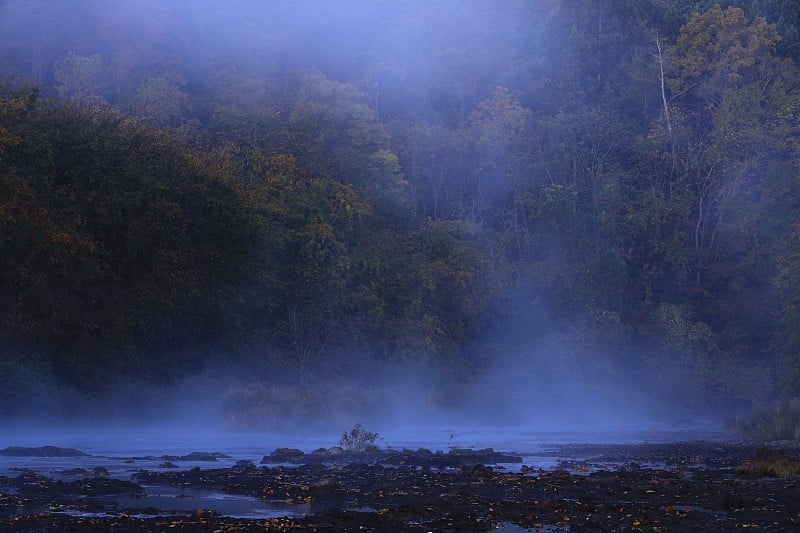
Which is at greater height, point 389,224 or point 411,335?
point 389,224

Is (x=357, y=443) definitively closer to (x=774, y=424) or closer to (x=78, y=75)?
(x=774, y=424)

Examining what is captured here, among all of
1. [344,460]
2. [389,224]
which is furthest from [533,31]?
[344,460]

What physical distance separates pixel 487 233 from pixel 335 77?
57.1 ft

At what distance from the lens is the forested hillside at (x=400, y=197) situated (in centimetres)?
3481

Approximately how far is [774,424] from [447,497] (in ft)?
64.2

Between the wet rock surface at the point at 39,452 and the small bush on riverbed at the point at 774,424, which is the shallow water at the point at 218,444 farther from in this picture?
the small bush on riverbed at the point at 774,424

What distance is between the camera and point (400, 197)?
5534cm

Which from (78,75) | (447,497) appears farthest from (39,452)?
(78,75)

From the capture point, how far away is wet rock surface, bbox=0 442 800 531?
14305 millimetres

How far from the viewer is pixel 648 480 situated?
19.7 metres

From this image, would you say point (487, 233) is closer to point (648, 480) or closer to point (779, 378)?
point (779, 378)

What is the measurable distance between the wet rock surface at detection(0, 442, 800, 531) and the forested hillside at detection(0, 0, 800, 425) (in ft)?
46.2

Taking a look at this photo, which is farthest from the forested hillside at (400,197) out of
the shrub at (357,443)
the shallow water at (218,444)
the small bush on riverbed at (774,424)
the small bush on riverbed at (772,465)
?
the small bush on riverbed at (772,465)

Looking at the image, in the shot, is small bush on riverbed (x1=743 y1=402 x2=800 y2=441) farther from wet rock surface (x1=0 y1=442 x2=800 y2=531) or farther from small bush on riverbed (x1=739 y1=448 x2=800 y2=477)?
wet rock surface (x1=0 y1=442 x2=800 y2=531)
